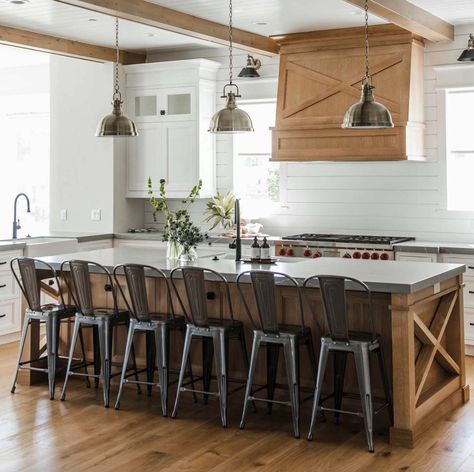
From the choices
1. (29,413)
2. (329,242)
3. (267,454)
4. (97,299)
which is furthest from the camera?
(329,242)

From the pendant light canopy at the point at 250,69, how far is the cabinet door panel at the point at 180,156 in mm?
781

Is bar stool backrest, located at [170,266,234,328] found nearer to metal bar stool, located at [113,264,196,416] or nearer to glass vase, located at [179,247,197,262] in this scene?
metal bar stool, located at [113,264,196,416]

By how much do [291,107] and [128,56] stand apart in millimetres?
2060

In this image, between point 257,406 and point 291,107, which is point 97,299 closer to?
point 257,406

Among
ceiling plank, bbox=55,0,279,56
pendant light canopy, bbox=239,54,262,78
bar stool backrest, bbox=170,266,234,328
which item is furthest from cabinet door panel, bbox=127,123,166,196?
bar stool backrest, bbox=170,266,234,328

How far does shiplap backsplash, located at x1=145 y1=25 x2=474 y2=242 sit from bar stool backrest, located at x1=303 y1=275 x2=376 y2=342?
3.17m

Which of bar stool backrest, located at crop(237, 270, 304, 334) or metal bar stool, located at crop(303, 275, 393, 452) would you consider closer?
metal bar stool, located at crop(303, 275, 393, 452)

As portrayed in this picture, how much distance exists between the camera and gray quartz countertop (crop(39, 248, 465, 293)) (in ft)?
15.3

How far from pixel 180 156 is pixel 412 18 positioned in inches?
117

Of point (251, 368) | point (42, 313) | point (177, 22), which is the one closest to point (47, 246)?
point (42, 313)

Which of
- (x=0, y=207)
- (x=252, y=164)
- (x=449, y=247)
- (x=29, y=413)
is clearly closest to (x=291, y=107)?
(x=252, y=164)

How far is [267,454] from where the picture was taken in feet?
14.6

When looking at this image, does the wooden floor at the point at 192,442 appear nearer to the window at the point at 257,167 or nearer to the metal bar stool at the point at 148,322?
the metal bar stool at the point at 148,322

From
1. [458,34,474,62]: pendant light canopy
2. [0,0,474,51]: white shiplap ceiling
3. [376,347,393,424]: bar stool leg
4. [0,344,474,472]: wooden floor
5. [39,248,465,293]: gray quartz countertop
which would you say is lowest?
[0,344,474,472]: wooden floor
